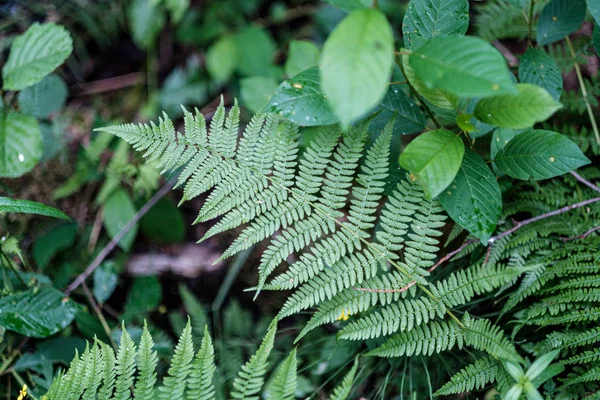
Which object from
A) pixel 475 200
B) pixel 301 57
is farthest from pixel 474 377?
pixel 301 57

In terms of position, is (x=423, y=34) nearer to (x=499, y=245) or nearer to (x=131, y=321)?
(x=499, y=245)

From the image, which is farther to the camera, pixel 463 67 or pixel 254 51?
pixel 254 51

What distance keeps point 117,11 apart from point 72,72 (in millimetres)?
612

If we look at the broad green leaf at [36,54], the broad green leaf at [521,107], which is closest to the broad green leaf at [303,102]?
the broad green leaf at [521,107]

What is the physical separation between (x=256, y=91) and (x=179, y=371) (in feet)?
5.07

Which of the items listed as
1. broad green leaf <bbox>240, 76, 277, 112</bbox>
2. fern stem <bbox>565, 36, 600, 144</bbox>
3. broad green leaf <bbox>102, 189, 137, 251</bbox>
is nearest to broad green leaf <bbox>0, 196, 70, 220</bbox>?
broad green leaf <bbox>102, 189, 137, 251</bbox>

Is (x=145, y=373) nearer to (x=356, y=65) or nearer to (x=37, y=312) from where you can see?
(x=37, y=312)

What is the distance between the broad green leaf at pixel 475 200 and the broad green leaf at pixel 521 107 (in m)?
0.19

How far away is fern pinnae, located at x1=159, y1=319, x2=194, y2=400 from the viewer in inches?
59.4

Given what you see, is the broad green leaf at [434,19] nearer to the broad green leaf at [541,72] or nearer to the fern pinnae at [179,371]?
the broad green leaf at [541,72]

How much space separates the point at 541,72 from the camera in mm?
1826

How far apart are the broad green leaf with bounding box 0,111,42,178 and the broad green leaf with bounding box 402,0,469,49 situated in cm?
178

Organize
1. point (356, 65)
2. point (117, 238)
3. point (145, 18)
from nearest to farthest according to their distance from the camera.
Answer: point (356, 65) < point (117, 238) < point (145, 18)

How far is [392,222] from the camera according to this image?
1.66 m
